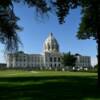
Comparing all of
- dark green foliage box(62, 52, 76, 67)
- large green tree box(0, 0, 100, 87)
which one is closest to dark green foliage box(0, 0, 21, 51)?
large green tree box(0, 0, 100, 87)

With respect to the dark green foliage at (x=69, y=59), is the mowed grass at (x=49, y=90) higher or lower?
lower

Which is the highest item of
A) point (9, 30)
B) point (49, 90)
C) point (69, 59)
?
point (69, 59)

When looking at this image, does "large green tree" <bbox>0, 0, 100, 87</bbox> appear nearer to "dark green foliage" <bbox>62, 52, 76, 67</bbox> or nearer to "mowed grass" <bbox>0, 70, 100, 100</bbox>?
"mowed grass" <bbox>0, 70, 100, 100</bbox>

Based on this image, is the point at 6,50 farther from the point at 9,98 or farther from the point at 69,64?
the point at 69,64

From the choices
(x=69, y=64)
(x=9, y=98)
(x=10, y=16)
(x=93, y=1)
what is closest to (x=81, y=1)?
(x=93, y=1)

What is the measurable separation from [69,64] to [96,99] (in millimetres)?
135776

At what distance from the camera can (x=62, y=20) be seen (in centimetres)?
2352

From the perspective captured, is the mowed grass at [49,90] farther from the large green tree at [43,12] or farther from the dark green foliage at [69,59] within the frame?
the dark green foliage at [69,59]

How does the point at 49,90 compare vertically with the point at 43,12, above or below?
below

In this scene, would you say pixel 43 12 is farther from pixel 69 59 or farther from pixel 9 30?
pixel 69 59

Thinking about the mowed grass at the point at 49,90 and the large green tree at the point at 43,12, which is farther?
the large green tree at the point at 43,12

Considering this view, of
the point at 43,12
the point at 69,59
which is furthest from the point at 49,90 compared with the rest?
→ the point at 69,59

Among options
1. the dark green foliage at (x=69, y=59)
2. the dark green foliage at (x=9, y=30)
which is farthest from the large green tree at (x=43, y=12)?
the dark green foliage at (x=69, y=59)

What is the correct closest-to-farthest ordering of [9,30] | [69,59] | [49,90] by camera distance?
[49,90], [9,30], [69,59]
